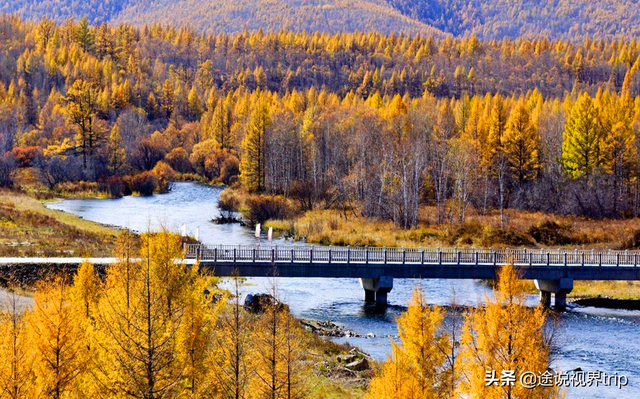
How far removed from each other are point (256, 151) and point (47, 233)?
137 feet

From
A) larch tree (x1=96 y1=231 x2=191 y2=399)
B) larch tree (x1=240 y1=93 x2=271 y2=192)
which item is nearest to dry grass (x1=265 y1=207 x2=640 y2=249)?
larch tree (x1=240 y1=93 x2=271 y2=192)

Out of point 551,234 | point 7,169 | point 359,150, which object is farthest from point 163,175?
point 551,234

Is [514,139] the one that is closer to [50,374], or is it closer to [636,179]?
[636,179]

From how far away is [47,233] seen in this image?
203ft

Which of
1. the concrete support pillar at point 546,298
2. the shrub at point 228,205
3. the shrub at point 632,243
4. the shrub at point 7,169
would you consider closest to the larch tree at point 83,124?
the shrub at point 7,169

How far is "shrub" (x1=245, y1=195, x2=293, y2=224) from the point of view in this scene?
78125 millimetres

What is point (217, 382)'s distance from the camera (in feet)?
81.6

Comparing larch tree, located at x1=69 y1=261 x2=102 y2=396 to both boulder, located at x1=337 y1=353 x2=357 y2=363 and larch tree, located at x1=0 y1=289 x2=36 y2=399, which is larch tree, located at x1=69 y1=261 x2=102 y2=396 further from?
boulder, located at x1=337 y1=353 x2=357 y2=363

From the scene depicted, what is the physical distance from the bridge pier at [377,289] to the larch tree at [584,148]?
1746 inches

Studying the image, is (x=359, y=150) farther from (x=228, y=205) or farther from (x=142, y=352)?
(x=142, y=352)

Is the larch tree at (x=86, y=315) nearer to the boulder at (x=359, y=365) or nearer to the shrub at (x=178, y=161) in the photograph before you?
the boulder at (x=359, y=365)

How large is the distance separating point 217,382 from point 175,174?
10320cm

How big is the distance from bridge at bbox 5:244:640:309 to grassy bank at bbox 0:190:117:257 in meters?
5.23

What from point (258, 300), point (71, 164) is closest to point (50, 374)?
point (258, 300)
